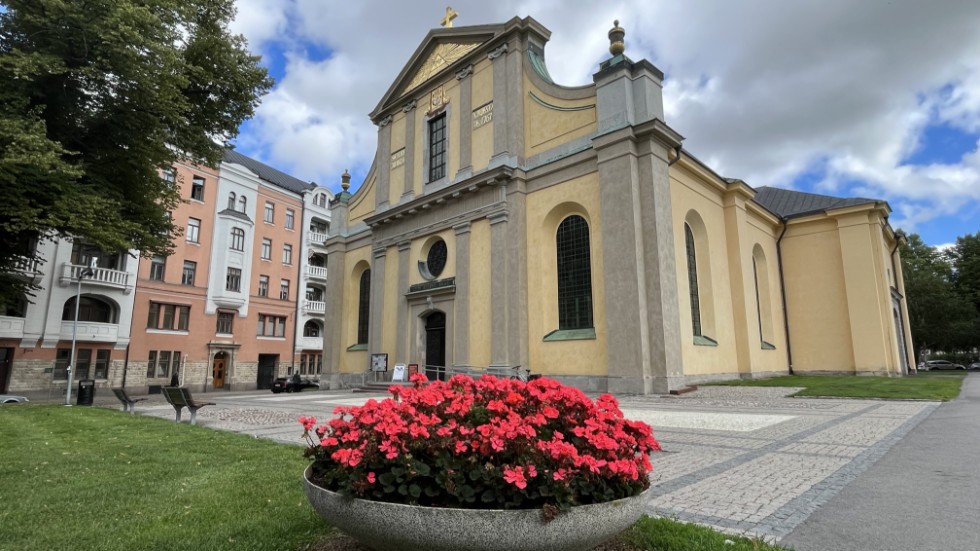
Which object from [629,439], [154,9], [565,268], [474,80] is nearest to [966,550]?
[629,439]

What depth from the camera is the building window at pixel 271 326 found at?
123 feet

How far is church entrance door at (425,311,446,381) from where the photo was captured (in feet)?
73.3

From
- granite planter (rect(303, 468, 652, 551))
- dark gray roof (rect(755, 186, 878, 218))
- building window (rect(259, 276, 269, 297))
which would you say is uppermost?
dark gray roof (rect(755, 186, 878, 218))

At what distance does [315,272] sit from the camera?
4134 centimetres

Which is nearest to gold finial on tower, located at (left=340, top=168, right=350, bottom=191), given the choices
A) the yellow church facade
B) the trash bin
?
the yellow church facade

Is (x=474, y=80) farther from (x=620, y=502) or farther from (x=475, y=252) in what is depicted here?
(x=620, y=502)

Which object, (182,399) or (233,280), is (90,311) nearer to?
(233,280)

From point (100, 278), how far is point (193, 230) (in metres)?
6.56

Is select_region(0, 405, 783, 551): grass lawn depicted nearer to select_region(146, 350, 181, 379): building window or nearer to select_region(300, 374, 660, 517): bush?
select_region(300, 374, 660, 517): bush

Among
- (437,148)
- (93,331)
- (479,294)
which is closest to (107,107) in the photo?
(479,294)

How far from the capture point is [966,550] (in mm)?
3293

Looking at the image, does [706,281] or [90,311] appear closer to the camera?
[706,281]

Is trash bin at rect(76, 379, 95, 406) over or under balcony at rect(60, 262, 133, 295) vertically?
under

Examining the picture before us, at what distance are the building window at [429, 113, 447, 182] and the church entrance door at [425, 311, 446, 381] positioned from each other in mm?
6566
